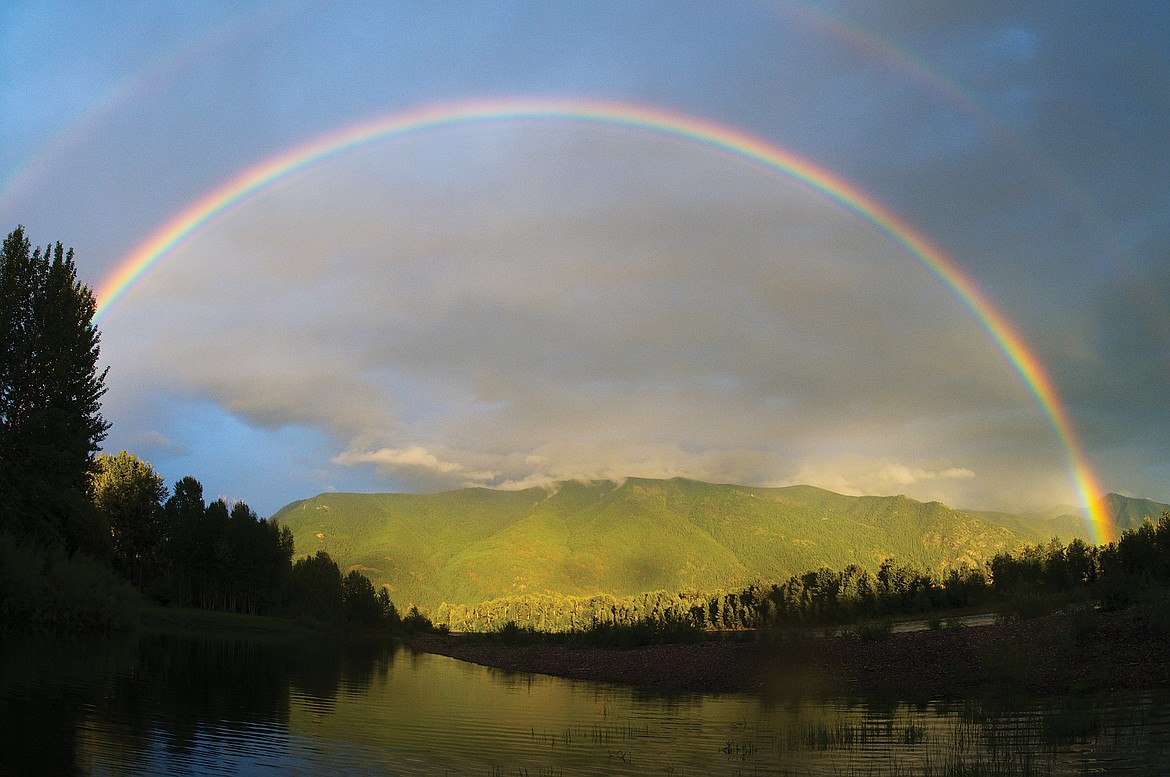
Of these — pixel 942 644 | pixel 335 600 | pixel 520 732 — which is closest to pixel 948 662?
pixel 942 644

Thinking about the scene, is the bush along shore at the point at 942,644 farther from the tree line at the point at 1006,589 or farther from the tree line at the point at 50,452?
the tree line at the point at 50,452

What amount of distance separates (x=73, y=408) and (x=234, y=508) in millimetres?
73253

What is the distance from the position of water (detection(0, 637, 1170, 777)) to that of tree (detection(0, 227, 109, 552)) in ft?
77.2

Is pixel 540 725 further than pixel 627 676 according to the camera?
No

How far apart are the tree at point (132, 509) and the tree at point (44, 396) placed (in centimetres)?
5216

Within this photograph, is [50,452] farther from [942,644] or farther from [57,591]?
[942,644]

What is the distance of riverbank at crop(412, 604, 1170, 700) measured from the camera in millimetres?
23703

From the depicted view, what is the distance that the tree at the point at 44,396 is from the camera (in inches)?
2056

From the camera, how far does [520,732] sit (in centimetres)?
2366

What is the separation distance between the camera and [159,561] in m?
112

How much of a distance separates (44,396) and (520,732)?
48.8 m

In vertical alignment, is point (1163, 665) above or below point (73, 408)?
below

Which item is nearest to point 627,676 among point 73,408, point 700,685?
point 700,685

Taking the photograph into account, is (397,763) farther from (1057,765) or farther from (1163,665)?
(1163,665)
